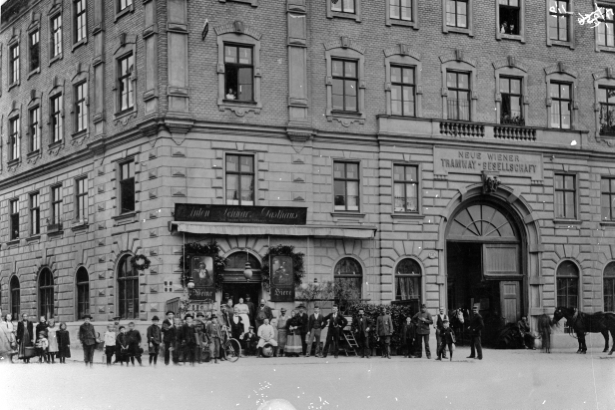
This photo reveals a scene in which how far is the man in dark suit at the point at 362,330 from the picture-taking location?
102 ft

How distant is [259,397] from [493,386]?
651 cm

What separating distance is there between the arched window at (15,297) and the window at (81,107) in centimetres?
762

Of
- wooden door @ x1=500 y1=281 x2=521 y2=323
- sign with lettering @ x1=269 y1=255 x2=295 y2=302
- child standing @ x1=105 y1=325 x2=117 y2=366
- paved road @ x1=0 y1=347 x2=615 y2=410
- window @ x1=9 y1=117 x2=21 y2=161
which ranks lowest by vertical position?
paved road @ x1=0 y1=347 x2=615 y2=410

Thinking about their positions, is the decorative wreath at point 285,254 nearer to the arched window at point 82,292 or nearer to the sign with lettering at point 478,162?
the sign with lettering at point 478,162

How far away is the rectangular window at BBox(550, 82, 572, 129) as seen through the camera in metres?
33.0

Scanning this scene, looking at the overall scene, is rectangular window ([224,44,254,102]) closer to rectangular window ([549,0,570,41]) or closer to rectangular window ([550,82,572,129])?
rectangular window ([549,0,570,41])

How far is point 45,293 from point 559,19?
20.2 metres

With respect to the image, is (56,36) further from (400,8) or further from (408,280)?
(408,280)

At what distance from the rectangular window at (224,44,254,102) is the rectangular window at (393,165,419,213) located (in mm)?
6576

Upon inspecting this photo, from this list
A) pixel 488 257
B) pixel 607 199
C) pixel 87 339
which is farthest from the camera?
A: pixel 488 257

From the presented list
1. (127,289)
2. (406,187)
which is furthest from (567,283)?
(127,289)

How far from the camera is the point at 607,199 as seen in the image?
2862 cm

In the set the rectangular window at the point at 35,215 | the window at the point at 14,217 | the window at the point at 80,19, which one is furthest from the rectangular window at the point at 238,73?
the window at the point at 14,217

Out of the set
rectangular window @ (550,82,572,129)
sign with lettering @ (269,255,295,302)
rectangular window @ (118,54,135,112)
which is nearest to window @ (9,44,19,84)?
rectangular window @ (118,54,135,112)
